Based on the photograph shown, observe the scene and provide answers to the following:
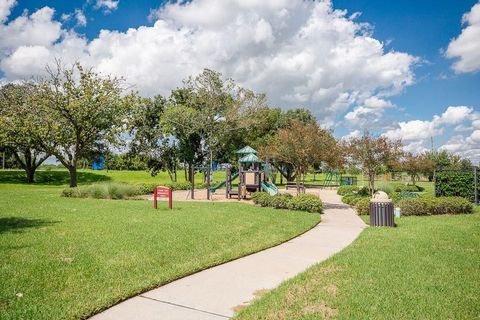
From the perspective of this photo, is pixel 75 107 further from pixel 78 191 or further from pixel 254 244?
pixel 254 244

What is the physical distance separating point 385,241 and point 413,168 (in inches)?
1385

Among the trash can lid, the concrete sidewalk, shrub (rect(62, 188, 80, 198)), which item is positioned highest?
the trash can lid

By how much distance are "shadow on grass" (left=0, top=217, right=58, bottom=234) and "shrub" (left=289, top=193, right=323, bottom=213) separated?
960cm

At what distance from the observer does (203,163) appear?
1679 inches

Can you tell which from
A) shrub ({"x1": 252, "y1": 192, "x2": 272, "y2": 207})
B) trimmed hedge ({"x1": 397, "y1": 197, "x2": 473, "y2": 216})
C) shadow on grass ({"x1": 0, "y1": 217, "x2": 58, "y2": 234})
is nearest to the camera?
shadow on grass ({"x1": 0, "y1": 217, "x2": 58, "y2": 234})

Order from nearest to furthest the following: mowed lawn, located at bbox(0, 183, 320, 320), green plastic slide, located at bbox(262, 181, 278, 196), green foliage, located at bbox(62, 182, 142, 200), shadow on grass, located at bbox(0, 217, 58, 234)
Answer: mowed lawn, located at bbox(0, 183, 320, 320) < shadow on grass, located at bbox(0, 217, 58, 234) < green foliage, located at bbox(62, 182, 142, 200) < green plastic slide, located at bbox(262, 181, 278, 196)

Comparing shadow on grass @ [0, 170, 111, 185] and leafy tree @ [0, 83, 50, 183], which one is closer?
leafy tree @ [0, 83, 50, 183]

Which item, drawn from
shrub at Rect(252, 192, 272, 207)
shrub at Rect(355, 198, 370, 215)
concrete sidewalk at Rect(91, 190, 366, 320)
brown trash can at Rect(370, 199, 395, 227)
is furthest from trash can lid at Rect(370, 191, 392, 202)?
shrub at Rect(252, 192, 272, 207)

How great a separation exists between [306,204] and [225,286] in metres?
10.7

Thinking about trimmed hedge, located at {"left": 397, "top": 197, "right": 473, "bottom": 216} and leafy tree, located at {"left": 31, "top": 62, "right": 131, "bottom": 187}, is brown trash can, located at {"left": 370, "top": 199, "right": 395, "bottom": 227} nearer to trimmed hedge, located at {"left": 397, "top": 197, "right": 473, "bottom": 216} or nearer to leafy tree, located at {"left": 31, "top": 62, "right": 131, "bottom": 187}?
trimmed hedge, located at {"left": 397, "top": 197, "right": 473, "bottom": 216}

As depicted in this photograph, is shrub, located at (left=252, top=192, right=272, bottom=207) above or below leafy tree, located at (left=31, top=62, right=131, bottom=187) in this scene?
below

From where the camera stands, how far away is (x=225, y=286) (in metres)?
5.78

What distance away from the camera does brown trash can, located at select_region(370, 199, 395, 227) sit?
11969 mm

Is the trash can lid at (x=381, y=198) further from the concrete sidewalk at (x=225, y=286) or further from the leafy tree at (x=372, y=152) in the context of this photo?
the leafy tree at (x=372, y=152)
